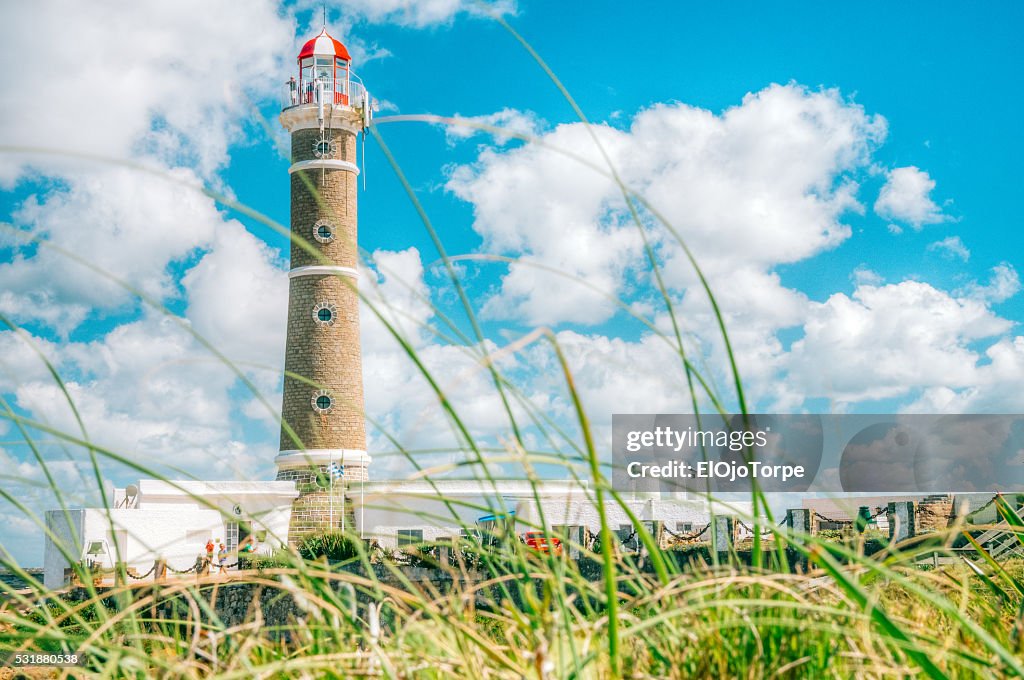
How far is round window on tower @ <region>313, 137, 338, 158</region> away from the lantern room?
139 centimetres

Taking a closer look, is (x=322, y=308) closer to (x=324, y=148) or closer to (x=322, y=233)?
(x=322, y=233)

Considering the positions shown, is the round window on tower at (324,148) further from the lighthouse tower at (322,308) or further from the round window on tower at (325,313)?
the round window on tower at (325,313)

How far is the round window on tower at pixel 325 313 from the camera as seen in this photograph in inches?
983

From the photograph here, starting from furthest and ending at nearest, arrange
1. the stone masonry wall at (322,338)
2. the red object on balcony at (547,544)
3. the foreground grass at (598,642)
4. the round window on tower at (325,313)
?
the round window on tower at (325,313), the stone masonry wall at (322,338), the red object on balcony at (547,544), the foreground grass at (598,642)

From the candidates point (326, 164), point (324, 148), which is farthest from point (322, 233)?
point (324, 148)

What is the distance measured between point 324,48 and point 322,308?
877cm

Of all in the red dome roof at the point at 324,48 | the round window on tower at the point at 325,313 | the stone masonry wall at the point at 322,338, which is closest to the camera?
the stone masonry wall at the point at 322,338

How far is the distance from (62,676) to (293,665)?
1.33ft

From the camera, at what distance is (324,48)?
2828cm

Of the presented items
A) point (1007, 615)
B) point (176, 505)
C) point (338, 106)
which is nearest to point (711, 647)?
point (1007, 615)

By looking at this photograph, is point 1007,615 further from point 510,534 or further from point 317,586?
point 317,586

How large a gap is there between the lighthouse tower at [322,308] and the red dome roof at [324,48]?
5.51 ft

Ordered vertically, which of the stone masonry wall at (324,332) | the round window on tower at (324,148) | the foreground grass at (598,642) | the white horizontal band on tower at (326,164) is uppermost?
the round window on tower at (324,148)

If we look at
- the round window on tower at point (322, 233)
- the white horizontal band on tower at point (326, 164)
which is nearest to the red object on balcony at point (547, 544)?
the round window on tower at point (322, 233)
